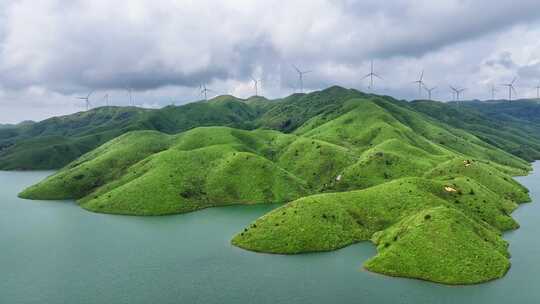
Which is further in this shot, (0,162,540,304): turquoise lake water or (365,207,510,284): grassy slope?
(365,207,510,284): grassy slope

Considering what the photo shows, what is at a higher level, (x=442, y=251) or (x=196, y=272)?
(x=442, y=251)

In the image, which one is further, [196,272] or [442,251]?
[196,272]

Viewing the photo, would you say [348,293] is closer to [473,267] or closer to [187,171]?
[473,267]

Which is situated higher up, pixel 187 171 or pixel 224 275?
pixel 187 171

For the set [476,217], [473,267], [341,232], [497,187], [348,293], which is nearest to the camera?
[348,293]

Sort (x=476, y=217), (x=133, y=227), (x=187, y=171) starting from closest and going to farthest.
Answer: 1. (x=476, y=217)
2. (x=133, y=227)
3. (x=187, y=171)

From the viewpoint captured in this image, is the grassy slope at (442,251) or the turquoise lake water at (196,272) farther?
the grassy slope at (442,251)

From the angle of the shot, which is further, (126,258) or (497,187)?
(497,187)

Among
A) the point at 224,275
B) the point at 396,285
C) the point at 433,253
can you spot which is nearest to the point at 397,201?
the point at 433,253
